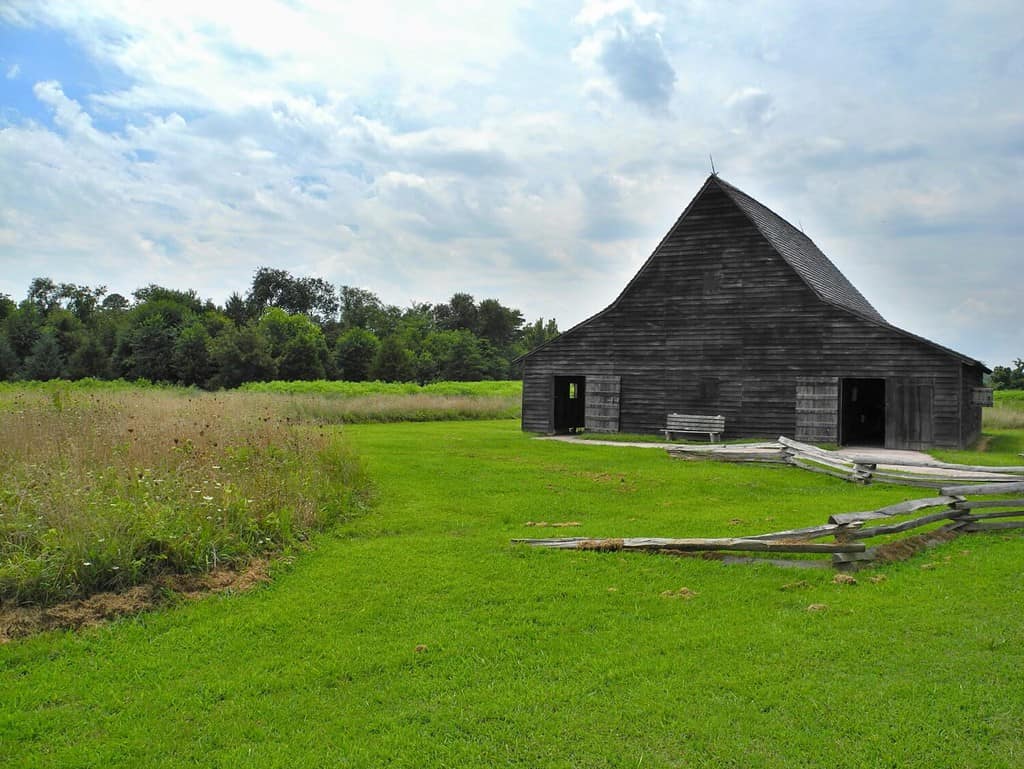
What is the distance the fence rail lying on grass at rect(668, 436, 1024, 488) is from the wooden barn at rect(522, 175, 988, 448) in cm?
387

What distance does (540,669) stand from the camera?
6.05 metres

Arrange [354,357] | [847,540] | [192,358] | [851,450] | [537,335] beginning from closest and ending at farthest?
[847,540] → [851,450] → [192,358] → [354,357] → [537,335]

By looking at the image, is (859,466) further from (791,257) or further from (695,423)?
(791,257)

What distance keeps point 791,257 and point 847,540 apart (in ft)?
65.2

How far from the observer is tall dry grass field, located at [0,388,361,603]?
25.2 ft

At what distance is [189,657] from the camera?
6.36 m

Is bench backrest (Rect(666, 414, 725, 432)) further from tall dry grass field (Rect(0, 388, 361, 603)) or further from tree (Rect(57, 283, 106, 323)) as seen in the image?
tree (Rect(57, 283, 106, 323))

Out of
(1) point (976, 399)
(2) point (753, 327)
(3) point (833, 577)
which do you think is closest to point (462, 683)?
(3) point (833, 577)

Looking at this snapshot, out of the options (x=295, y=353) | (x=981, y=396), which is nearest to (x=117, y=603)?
(x=981, y=396)

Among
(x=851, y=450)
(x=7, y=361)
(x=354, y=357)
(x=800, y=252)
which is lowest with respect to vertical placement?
(x=851, y=450)

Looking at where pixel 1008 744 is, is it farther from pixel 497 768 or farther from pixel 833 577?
pixel 833 577

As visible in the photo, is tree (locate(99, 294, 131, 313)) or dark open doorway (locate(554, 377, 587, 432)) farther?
tree (locate(99, 294, 131, 313))

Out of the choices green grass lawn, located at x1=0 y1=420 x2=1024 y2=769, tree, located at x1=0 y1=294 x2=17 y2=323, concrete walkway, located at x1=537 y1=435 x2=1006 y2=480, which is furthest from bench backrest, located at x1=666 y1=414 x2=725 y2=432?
tree, located at x1=0 y1=294 x2=17 y2=323

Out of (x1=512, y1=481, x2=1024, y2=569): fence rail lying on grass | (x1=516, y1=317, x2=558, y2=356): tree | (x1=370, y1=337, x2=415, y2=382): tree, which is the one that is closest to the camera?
(x1=512, y1=481, x2=1024, y2=569): fence rail lying on grass
